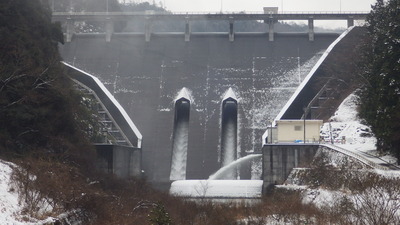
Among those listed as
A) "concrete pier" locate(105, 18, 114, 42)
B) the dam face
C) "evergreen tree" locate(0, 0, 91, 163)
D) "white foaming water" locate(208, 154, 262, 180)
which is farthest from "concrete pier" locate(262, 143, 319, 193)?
"concrete pier" locate(105, 18, 114, 42)

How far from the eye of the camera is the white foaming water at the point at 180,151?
52531mm

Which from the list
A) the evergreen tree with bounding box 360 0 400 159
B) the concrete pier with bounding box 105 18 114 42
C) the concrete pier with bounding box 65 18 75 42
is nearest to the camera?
the evergreen tree with bounding box 360 0 400 159

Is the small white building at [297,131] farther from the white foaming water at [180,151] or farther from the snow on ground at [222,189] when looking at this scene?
the white foaming water at [180,151]

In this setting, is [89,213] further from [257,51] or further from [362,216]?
[257,51]

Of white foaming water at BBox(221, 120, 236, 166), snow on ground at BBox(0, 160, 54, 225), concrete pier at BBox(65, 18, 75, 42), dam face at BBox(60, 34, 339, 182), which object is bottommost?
snow on ground at BBox(0, 160, 54, 225)

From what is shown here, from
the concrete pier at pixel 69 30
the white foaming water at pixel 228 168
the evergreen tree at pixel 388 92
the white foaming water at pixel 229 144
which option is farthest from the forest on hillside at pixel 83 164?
the concrete pier at pixel 69 30

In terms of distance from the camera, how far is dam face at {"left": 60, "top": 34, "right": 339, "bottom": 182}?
53.9 m

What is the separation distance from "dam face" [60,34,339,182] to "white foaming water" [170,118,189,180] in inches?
24.9

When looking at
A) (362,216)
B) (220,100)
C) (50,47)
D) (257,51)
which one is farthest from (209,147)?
(362,216)

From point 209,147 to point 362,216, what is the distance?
26.1 metres

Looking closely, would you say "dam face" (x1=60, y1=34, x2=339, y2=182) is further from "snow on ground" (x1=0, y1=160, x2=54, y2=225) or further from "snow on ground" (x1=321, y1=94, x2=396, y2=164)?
"snow on ground" (x1=0, y1=160, x2=54, y2=225)

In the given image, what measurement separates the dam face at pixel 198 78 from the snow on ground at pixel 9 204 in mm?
24513

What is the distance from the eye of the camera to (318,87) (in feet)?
186

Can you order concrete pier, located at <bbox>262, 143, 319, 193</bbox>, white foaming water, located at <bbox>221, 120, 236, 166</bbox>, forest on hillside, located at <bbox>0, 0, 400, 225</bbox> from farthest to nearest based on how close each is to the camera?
white foaming water, located at <bbox>221, 120, 236, 166</bbox> → concrete pier, located at <bbox>262, 143, 319, 193</bbox> → forest on hillside, located at <bbox>0, 0, 400, 225</bbox>
